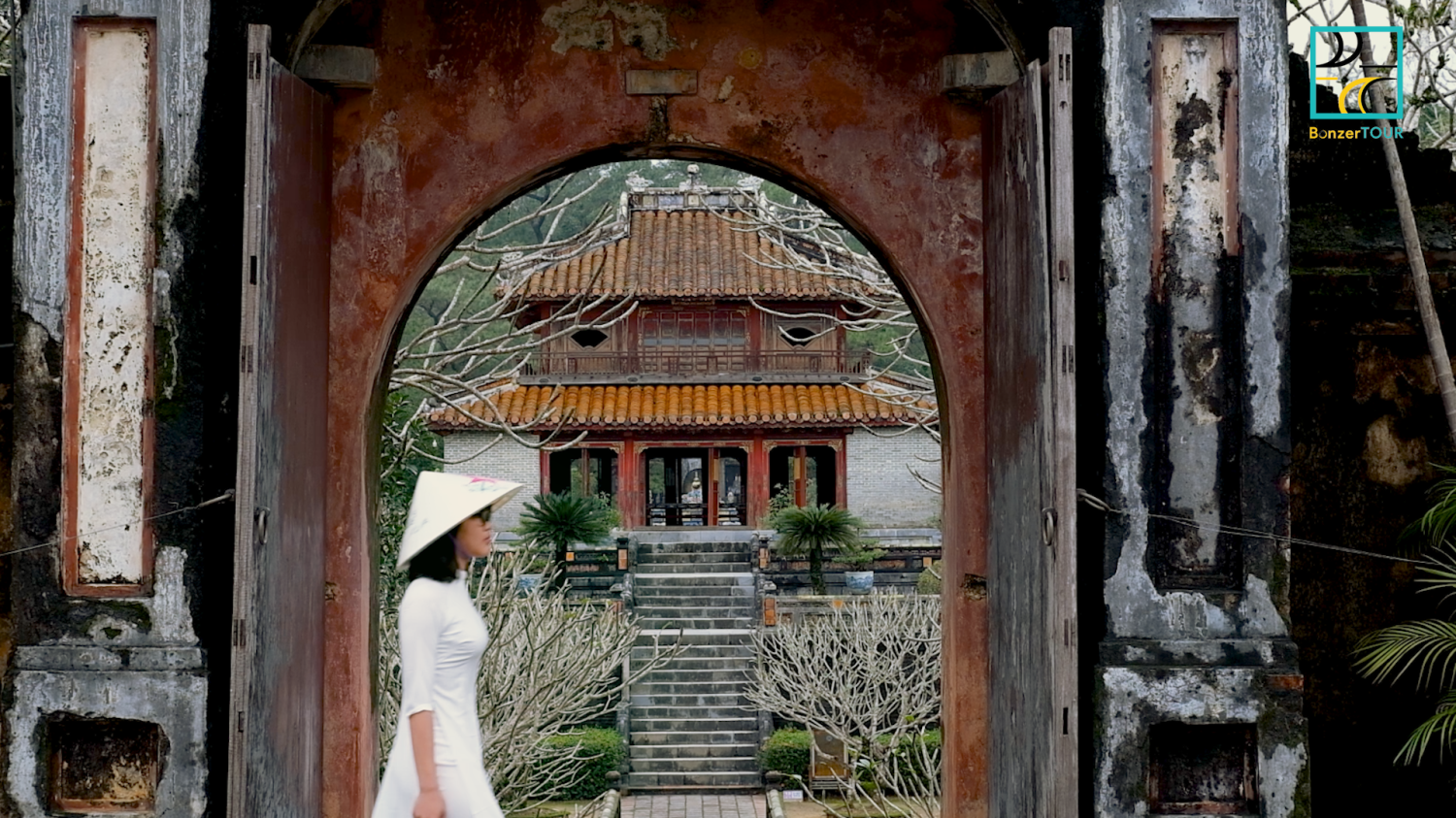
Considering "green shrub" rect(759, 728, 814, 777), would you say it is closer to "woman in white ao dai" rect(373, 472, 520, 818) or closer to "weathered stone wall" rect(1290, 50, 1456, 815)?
"weathered stone wall" rect(1290, 50, 1456, 815)

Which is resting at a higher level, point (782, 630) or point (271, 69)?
point (271, 69)

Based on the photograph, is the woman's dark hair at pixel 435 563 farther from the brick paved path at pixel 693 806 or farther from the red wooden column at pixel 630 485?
the red wooden column at pixel 630 485

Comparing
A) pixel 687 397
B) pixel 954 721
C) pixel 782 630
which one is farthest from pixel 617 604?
pixel 954 721

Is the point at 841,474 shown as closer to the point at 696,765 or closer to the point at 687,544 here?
the point at 687,544

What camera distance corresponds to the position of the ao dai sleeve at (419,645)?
3.48m

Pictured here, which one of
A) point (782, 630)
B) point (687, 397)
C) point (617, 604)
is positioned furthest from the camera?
point (687, 397)

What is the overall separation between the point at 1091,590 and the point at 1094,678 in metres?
0.25

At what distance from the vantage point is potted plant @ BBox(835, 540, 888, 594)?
23706 mm

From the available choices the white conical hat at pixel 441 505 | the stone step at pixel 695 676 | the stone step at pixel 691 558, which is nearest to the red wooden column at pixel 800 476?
the stone step at pixel 691 558

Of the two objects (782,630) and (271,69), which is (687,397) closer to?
(782,630)

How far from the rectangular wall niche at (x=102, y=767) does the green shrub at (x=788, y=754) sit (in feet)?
53.3

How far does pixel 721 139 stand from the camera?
5.58 metres

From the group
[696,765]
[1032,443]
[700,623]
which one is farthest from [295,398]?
[700,623]

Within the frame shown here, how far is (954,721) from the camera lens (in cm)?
553
